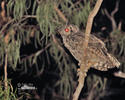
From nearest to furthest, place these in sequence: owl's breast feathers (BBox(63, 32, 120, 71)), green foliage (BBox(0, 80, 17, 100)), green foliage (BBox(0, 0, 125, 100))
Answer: green foliage (BBox(0, 80, 17, 100)), owl's breast feathers (BBox(63, 32, 120, 71)), green foliage (BBox(0, 0, 125, 100))

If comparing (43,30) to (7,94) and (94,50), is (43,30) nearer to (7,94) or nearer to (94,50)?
(94,50)

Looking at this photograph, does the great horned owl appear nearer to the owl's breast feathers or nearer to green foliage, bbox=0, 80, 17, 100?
the owl's breast feathers

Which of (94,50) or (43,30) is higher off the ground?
(43,30)

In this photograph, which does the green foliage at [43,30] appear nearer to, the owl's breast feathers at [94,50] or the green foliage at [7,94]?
the green foliage at [7,94]

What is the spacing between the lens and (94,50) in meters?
4.49

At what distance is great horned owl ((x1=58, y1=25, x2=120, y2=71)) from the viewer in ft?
14.6

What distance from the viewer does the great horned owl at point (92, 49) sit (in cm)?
446

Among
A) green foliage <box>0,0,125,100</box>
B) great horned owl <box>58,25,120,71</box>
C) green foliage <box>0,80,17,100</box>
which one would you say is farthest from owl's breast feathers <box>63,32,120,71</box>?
green foliage <box>0,80,17,100</box>

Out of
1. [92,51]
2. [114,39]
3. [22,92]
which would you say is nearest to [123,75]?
[114,39]

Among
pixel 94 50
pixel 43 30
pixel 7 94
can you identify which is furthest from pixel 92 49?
pixel 7 94

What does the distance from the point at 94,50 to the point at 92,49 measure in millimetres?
27

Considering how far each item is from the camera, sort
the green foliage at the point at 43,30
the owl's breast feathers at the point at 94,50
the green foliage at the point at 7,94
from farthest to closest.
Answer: the green foliage at the point at 43,30, the owl's breast feathers at the point at 94,50, the green foliage at the point at 7,94

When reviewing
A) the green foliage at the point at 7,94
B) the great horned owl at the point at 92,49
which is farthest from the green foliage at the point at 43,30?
the great horned owl at the point at 92,49

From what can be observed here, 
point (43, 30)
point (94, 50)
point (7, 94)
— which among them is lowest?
point (7, 94)
